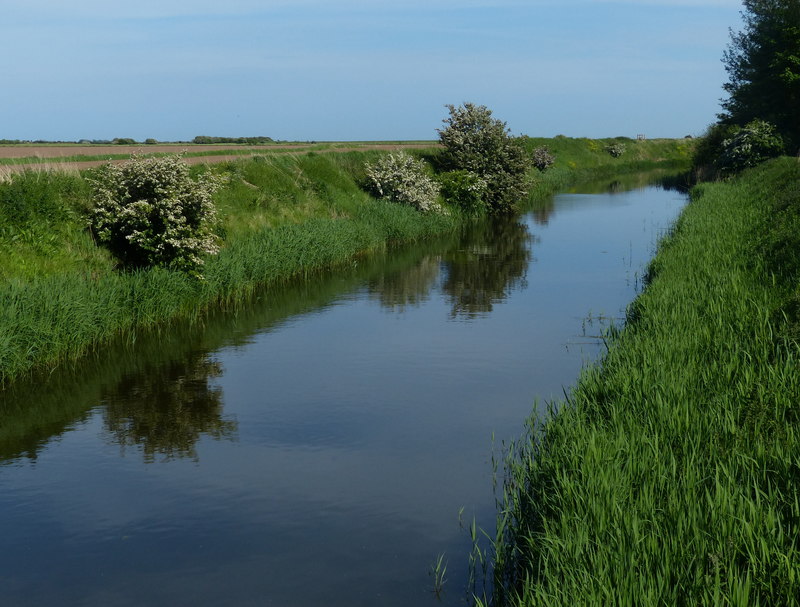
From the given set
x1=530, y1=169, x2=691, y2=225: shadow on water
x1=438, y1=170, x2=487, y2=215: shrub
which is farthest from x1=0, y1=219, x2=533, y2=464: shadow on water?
x1=530, y1=169, x2=691, y2=225: shadow on water

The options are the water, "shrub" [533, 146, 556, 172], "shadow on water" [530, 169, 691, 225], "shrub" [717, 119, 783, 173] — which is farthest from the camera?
"shrub" [533, 146, 556, 172]

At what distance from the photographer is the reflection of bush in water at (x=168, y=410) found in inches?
547

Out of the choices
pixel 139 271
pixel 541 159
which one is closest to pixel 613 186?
pixel 541 159

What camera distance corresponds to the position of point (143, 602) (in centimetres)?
877

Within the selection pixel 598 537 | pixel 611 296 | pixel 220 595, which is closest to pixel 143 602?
pixel 220 595

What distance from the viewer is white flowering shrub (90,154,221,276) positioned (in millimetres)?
23125

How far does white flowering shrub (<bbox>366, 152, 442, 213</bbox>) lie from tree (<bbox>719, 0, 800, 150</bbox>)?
27.6m

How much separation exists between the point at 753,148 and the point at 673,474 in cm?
5330

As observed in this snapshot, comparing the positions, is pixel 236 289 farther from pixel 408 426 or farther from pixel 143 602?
pixel 143 602

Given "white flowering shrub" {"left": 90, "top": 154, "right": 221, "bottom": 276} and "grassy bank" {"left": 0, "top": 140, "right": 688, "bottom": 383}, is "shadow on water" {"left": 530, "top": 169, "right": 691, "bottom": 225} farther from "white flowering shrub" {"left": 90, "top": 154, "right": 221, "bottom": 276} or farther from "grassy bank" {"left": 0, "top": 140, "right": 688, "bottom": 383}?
"white flowering shrub" {"left": 90, "top": 154, "right": 221, "bottom": 276}

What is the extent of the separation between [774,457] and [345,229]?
90.1 feet

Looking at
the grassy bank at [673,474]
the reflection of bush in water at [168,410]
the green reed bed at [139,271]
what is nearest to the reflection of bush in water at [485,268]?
the green reed bed at [139,271]

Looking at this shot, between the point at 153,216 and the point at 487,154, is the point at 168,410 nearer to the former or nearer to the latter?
the point at 153,216

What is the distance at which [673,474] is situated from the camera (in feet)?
26.7
